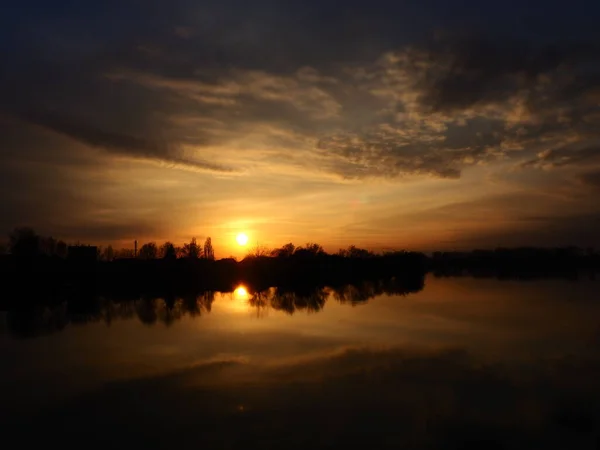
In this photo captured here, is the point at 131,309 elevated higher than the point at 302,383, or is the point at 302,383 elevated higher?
the point at 131,309

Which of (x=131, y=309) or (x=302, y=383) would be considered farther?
(x=131, y=309)

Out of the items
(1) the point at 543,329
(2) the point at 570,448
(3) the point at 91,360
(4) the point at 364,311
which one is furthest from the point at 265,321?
(2) the point at 570,448

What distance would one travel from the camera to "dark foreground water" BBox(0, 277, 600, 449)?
38.3 feet

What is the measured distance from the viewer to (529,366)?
18234 mm

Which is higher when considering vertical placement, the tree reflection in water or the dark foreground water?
the tree reflection in water

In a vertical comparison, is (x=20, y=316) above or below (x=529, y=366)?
above

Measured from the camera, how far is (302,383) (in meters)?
16.0

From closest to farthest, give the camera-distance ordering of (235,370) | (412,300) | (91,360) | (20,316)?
(235,370) → (91,360) → (20,316) → (412,300)

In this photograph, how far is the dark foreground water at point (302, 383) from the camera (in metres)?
11.7

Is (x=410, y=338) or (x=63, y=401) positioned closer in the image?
(x=63, y=401)

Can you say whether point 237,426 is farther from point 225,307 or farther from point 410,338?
point 225,307

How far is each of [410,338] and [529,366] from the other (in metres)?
6.99

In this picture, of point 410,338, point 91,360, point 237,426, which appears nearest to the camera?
point 237,426

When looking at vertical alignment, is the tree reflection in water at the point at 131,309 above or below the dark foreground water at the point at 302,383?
above
